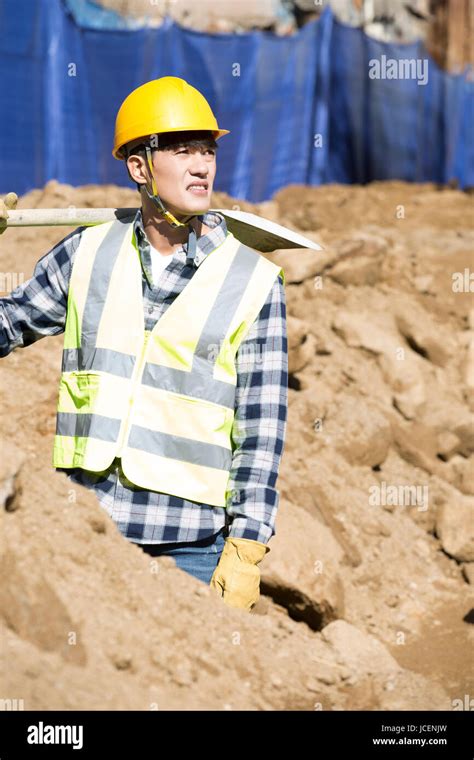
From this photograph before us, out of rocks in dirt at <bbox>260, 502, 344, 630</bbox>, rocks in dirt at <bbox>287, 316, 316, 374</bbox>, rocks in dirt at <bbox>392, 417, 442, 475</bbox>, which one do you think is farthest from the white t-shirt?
rocks in dirt at <bbox>392, 417, 442, 475</bbox>

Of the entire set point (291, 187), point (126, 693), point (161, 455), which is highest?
point (291, 187)

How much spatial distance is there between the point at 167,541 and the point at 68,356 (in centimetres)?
72

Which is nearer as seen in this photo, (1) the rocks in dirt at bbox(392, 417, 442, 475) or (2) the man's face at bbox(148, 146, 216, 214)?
(2) the man's face at bbox(148, 146, 216, 214)

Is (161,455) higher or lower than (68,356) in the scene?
lower

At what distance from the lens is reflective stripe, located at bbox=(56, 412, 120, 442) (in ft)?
11.9

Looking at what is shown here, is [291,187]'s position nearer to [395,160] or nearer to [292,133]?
[292,133]

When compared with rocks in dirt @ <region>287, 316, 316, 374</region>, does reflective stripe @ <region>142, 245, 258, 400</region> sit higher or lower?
lower

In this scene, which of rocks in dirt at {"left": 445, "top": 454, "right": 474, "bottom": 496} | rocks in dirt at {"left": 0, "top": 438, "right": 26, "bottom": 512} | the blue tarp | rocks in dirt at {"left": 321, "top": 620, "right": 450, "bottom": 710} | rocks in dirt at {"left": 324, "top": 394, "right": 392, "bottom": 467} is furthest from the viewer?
the blue tarp

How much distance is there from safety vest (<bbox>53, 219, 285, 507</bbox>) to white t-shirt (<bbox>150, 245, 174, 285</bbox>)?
52 millimetres

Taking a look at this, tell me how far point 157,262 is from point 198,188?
29cm

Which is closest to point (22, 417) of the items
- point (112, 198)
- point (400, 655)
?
point (400, 655)

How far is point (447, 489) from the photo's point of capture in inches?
300

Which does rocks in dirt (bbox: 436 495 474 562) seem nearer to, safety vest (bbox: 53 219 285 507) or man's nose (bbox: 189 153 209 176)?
safety vest (bbox: 53 219 285 507)

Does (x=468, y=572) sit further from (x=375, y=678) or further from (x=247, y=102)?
(x=247, y=102)
